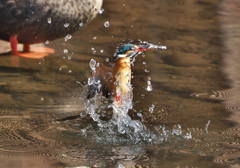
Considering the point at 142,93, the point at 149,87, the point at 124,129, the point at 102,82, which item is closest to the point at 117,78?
the point at 102,82

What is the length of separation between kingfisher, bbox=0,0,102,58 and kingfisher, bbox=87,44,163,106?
1.78 meters

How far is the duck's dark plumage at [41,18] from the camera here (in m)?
5.73

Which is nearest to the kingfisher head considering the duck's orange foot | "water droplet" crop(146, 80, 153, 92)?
"water droplet" crop(146, 80, 153, 92)

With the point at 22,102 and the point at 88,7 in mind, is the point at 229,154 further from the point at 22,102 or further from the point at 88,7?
the point at 88,7

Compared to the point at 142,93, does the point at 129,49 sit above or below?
above

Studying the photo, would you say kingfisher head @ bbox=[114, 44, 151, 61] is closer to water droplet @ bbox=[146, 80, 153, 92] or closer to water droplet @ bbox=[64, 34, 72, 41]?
water droplet @ bbox=[146, 80, 153, 92]

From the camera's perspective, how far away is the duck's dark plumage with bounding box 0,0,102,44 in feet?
18.8

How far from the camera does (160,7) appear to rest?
25.5 feet

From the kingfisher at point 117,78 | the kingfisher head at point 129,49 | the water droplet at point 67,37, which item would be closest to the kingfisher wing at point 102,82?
the kingfisher at point 117,78

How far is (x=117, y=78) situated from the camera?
4062 mm

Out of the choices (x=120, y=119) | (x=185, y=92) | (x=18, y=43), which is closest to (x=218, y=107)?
(x=185, y=92)

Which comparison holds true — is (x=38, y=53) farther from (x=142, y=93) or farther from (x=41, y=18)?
(x=142, y=93)

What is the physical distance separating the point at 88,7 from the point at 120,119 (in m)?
2.11

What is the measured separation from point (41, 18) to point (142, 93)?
1.49 m
